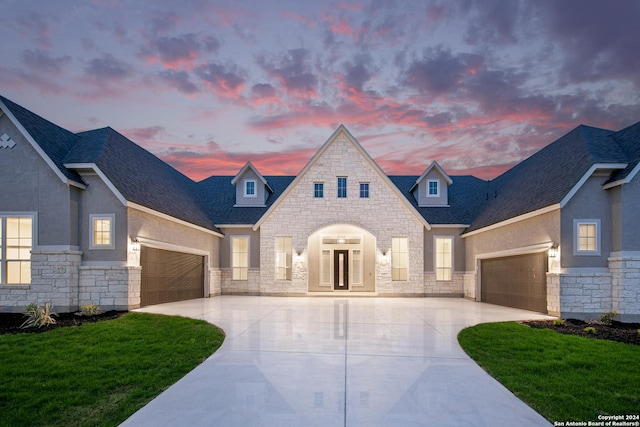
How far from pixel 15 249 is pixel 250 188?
12.5m

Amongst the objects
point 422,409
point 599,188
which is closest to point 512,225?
point 599,188

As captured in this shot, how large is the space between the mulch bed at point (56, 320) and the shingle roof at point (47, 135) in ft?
15.8

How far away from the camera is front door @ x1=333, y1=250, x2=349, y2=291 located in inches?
913

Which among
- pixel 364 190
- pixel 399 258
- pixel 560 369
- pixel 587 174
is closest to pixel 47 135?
pixel 364 190

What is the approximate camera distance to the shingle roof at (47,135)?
13977mm

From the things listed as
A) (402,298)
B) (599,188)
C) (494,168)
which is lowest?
(402,298)

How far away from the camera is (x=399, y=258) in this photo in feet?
71.8

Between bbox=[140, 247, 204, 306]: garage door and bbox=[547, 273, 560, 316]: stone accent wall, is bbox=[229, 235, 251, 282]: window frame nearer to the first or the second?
bbox=[140, 247, 204, 306]: garage door

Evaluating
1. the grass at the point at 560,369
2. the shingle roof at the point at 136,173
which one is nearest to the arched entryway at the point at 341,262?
the shingle roof at the point at 136,173

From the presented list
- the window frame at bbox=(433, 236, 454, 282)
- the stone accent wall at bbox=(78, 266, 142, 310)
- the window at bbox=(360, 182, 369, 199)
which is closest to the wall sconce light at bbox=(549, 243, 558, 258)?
the window frame at bbox=(433, 236, 454, 282)

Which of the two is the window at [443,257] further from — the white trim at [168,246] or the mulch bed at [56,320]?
the mulch bed at [56,320]

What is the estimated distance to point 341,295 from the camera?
71.2ft

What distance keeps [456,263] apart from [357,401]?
18.5m

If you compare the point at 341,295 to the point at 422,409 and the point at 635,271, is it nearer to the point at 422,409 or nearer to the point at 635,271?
the point at 635,271
